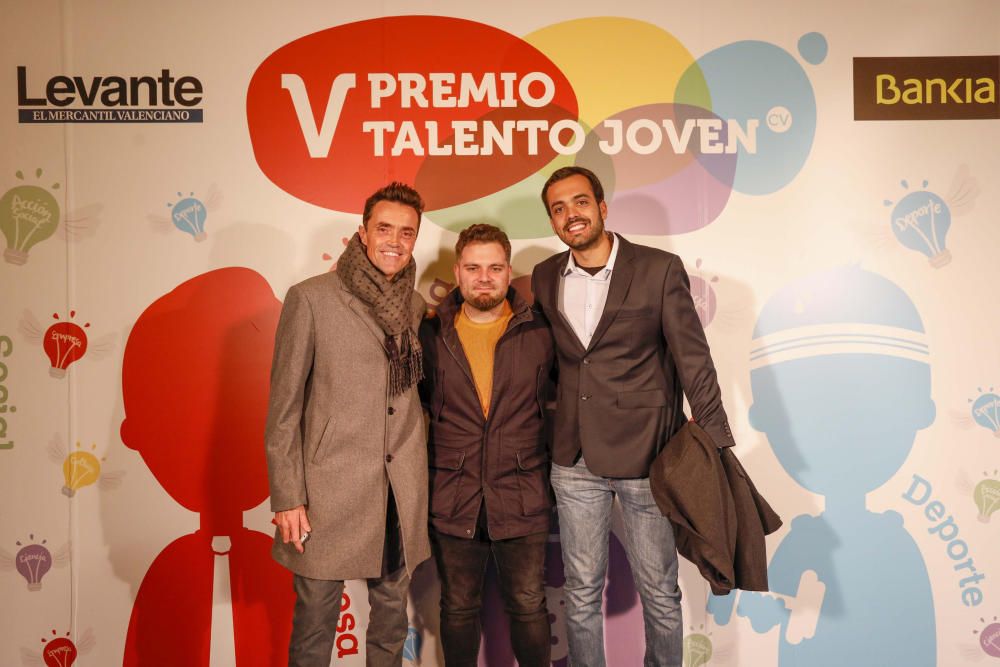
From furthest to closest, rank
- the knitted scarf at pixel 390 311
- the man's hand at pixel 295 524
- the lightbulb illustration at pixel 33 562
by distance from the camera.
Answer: the lightbulb illustration at pixel 33 562, the knitted scarf at pixel 390 311, the man's hand at pixel 295 524

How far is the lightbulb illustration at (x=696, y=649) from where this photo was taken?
285 centimetres

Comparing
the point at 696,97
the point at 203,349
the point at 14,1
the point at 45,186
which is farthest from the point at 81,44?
the point at 696,97

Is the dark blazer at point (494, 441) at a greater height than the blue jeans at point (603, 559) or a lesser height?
greater

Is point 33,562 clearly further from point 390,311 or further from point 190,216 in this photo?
point 390,311

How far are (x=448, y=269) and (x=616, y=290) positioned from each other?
86cm

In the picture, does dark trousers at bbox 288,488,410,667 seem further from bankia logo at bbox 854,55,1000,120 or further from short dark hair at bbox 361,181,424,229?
bankia logo at bbox 854,55,1000,120

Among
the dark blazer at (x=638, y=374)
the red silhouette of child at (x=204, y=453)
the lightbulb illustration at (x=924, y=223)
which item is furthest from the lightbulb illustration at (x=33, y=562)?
the lightbulb illustration at (x=924, y=223)

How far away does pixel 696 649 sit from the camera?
2.85 m

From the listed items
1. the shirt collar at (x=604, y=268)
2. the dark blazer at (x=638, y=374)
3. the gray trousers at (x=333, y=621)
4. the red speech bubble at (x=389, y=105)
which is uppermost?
the red speech bubble at (x=389, y=105)

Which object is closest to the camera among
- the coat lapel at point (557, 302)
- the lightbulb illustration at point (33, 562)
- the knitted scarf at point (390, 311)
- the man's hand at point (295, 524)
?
the man's hand at point (295, 524)

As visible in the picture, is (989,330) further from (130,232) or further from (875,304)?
(130,232)

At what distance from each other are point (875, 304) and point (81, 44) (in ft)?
11.9

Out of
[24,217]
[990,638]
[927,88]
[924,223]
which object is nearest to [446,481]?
[24,217]

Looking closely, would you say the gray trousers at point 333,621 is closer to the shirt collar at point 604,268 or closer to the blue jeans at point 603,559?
the blue jeans at point 603,559
